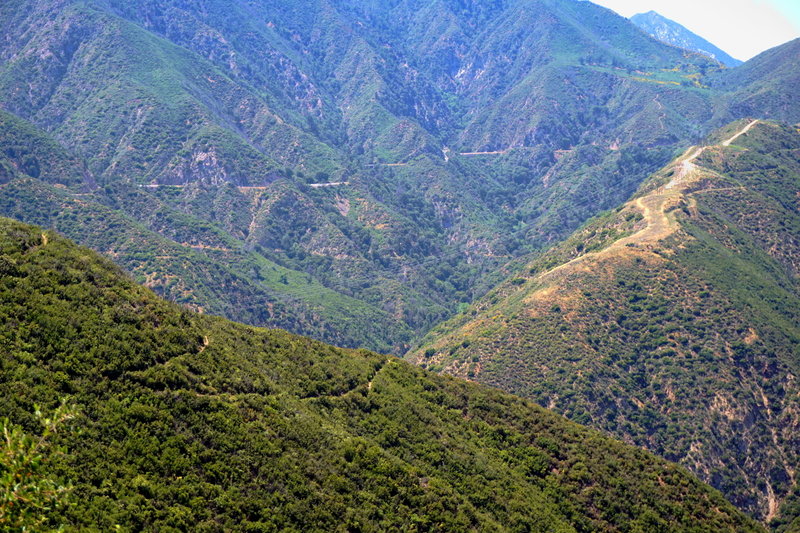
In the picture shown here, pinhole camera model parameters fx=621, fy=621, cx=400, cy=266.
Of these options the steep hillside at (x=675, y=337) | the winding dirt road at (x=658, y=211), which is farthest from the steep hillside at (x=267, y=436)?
the winding dirt road at (x=658, y=211)

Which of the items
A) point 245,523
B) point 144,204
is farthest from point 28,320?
point 144,204

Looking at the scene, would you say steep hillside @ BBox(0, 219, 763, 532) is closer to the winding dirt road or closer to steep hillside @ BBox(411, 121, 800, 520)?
steep hillside @ BBox(411, 121, 800, 520)

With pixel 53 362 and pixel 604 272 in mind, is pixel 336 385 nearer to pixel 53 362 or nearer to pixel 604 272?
pixel 53 362

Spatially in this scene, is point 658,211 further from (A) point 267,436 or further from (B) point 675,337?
(A) point 267,436

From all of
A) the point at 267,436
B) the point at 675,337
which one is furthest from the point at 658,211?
the point at 267,436

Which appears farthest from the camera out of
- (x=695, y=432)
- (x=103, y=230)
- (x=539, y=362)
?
(x=103, y=230)

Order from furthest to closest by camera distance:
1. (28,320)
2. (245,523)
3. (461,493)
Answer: (461,493), (28,320), (245,523)
